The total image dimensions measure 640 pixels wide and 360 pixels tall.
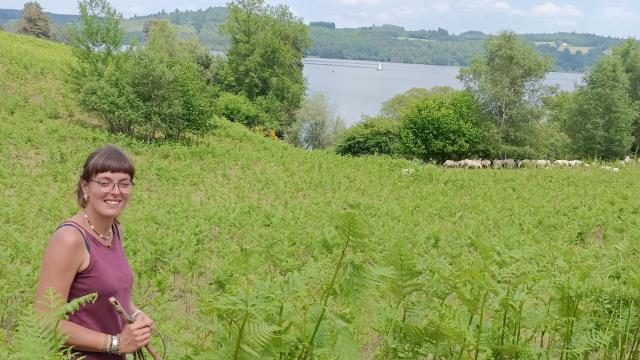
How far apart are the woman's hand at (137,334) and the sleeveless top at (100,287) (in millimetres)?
420

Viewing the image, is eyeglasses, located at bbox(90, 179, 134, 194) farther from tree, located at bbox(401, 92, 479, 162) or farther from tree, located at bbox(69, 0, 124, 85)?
tree, located at bbox(401, 92, 479, 162)

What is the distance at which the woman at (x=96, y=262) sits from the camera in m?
2.77

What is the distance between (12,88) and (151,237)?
19.8 m

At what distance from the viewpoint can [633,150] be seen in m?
46.8

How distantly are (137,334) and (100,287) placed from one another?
568 millimetres

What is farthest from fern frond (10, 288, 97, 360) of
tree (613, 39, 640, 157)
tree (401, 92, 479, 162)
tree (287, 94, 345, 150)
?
tree (287, 94, 345, 150)

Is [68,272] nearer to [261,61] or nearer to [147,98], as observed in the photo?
[147,98]

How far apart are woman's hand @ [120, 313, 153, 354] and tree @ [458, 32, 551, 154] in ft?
125

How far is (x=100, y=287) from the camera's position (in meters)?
2.96

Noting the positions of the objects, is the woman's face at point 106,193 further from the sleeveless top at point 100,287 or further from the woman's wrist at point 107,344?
the woman's wrist at point 107,344

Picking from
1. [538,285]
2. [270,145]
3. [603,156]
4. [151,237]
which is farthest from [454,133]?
[538,285]

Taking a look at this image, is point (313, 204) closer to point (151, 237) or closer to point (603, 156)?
point (151, 237)

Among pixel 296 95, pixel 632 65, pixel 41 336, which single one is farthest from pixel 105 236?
pixel 632 65

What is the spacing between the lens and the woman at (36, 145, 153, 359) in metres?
2.77
